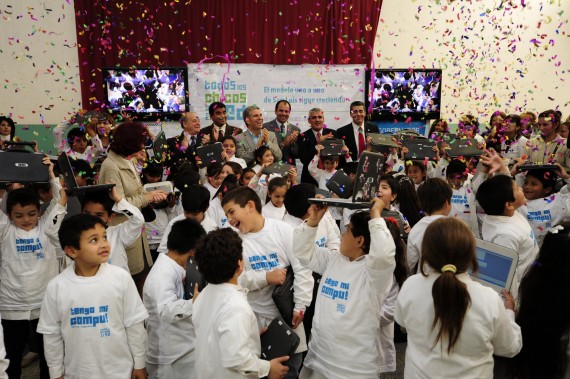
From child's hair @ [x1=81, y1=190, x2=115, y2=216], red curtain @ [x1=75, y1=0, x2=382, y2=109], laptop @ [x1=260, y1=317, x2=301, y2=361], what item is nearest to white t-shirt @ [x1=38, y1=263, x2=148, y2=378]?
laptop @ [x1=260, y1=317, x2=301, y2=361]

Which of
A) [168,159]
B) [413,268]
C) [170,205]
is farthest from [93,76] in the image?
[413,268]

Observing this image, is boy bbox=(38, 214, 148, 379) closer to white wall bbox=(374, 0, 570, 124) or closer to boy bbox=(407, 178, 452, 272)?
boy bbox=(407, 178, 452, 272)

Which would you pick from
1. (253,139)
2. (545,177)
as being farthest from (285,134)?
(545,177)

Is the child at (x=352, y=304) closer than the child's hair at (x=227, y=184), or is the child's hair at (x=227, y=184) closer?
the child at (x=352, y=304)

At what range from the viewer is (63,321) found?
2465 millimetres

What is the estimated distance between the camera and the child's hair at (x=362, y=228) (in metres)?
2.49

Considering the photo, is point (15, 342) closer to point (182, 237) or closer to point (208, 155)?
point (182, 237)

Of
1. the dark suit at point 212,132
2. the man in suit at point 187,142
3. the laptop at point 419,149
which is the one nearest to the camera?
the laptop at point 419,149

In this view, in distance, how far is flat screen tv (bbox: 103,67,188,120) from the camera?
7.76 metres

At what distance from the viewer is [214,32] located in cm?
828

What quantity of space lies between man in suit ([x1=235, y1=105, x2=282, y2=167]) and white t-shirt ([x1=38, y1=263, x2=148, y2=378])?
3.55 meters

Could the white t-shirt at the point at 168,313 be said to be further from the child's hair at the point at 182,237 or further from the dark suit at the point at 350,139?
the dark suit at the point at 350,139

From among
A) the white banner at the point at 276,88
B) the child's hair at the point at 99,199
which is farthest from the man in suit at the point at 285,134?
the child's hair at the point at 99,199

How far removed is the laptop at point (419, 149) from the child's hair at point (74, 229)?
3.36 meters
